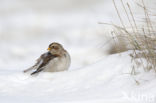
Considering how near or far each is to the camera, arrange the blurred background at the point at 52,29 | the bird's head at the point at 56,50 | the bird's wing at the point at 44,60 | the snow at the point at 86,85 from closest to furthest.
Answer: the snow at the point at 86,85 → the bird's wing at the point at 44,60 → the bird's head at the point at 56,50 → the blurred background at the point at 52,29

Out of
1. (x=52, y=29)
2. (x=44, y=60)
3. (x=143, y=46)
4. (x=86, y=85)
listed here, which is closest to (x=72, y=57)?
(x=52, y=29)

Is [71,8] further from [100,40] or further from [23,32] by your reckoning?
[100,40]

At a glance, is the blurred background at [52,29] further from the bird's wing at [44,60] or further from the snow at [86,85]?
the snow at [86,85]

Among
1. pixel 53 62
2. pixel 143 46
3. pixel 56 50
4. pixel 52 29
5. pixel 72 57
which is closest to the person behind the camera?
pixel 143 46

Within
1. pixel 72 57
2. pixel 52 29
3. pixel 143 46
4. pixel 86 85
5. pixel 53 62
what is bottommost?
pixel 86 85

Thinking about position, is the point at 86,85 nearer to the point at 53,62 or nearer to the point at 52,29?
the point at 53,62

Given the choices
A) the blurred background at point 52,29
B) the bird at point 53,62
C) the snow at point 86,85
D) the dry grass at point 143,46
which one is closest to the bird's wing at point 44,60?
the bird at point 53,62

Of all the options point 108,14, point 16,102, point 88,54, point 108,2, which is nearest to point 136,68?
point 16,102

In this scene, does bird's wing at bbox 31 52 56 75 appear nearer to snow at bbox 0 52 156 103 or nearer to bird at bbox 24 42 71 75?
bird at bbox 24 42 71 75
